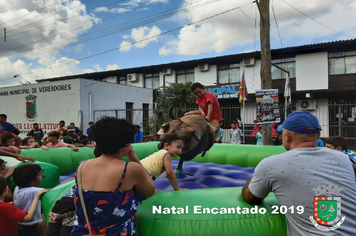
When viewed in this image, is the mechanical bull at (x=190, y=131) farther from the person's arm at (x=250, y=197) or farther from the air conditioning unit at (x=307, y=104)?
the air conditioning unit at (x=307, y=104)

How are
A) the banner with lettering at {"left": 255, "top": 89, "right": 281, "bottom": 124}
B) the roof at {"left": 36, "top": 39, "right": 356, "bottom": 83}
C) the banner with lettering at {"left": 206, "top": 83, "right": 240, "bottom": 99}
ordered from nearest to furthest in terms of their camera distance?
the banner with lettering at {"left": 255, "top": 89, "right": 281, "bottom": 124} < the roof at {"left": 36, "top": 39, "right": 356, "bottom": 83} < the banner with lettering at {"left": 206, "top": 83, "right": 240, "bottom": 99}

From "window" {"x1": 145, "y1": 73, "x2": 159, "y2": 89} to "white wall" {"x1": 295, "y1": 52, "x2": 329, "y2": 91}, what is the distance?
941 centimetres

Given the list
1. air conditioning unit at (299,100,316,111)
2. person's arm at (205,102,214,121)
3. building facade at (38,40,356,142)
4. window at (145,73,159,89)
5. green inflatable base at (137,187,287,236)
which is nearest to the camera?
green inflatable base at (137,187,287,236)

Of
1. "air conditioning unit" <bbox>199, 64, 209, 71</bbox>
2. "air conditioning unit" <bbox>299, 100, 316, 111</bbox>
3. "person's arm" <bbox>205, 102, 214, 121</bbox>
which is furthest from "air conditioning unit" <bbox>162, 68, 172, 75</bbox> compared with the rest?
"person's arm" <bbox>205, 102, 214, 121</bbox>

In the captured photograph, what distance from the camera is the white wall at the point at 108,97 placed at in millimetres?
A: 14047

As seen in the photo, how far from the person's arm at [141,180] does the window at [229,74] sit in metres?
15.4

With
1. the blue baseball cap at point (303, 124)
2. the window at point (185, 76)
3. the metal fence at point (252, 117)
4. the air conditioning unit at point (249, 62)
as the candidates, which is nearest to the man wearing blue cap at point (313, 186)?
the blue baseball cap at point (303, 124)

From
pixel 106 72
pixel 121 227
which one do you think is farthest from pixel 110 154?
pixel 106 72

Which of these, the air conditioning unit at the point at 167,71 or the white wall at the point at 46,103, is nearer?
the white wall at the point at 46,103

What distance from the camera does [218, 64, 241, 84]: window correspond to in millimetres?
16672

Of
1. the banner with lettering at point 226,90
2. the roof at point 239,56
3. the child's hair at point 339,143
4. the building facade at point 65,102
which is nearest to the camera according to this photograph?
the child's hair at point 339,143

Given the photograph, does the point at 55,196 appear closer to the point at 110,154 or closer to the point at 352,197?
the point at 110,154

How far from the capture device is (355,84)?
13.5 meters

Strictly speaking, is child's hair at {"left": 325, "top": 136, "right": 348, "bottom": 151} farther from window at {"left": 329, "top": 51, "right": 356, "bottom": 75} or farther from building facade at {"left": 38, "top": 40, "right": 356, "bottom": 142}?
window at {"left": 329, "top": 51, "right": 356, "bottom": 75}
